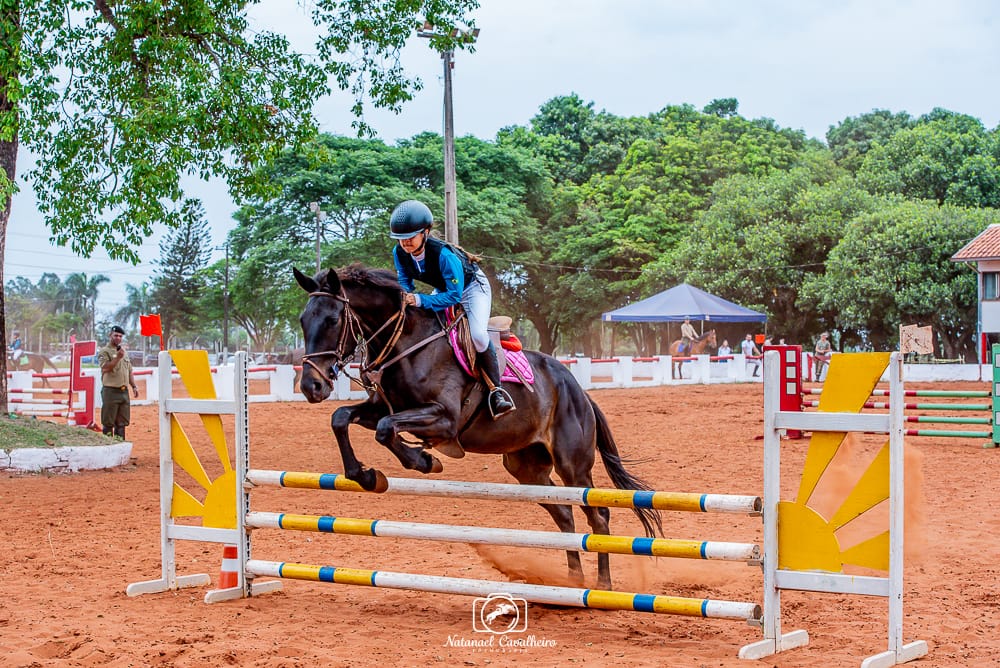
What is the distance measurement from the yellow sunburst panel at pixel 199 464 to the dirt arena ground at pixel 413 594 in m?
0.55

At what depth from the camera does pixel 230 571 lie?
6.01 m

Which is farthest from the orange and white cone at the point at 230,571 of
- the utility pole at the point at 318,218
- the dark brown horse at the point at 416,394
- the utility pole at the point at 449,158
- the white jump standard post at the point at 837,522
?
the utility pole at the point at 318,218

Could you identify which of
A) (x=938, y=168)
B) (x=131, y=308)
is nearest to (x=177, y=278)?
(x=131, y=308)

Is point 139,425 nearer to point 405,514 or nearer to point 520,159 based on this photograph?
point 405,514

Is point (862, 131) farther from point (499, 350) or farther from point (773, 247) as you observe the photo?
point (499, 350)

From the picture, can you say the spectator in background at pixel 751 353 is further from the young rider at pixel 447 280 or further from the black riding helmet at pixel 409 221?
the black riding helmet at pixel 409 221

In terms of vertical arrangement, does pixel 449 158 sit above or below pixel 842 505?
above

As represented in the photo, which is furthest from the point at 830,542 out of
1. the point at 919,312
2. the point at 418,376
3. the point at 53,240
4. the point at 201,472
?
the point at 919,312

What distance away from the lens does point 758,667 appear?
432cm

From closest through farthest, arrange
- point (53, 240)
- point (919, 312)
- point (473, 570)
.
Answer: point (473, 570), point (53, 240), point (919, 312)

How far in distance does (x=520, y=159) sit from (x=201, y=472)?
3525 cm

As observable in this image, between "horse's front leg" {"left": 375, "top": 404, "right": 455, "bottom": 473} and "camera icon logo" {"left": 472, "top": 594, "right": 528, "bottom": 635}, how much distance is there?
0.82m

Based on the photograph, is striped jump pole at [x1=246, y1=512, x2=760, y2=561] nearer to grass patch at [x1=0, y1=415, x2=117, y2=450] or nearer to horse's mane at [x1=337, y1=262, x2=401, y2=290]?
horse's mane at [x1=337, y1=262, x2=401, y2=290]

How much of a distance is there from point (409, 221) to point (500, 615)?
7.48ft
